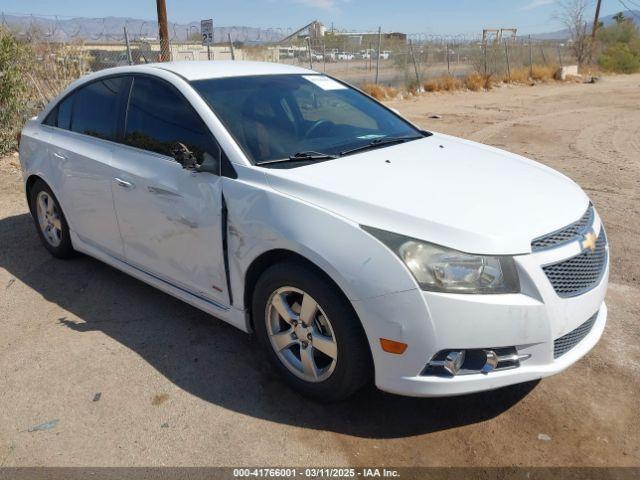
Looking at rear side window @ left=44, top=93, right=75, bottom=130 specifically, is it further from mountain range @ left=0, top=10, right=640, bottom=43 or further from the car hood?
mountain range @ left=0, top=10, right=640, bottom=43

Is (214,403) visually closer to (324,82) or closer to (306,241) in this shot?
(306,241)

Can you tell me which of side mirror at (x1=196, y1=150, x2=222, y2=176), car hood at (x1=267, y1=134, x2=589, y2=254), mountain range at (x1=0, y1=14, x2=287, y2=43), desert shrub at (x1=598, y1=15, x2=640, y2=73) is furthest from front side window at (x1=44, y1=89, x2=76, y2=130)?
desert shrub at (x1=598, y1=15, x2=640, y2=73)

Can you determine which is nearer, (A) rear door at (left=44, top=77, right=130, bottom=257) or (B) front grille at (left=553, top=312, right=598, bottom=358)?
(B) front grille at (left=553, top=312, right=598, bottom=358)

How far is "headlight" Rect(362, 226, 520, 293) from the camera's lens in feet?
8.23

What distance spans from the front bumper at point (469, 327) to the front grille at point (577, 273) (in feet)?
0.13

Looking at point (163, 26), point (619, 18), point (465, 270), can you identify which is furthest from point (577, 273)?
point (619, 18)

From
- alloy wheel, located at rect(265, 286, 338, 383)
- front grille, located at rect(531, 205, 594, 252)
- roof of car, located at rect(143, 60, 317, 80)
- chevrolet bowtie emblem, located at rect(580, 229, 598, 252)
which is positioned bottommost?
alloy wheel, located at rect(265, 286, 338, 383)

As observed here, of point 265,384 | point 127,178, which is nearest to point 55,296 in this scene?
point 127,178

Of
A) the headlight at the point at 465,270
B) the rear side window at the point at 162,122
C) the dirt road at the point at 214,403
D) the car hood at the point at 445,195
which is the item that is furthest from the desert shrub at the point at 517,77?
the headlight at the point at 465,270

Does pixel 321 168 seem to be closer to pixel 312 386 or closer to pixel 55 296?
pixel 312 386

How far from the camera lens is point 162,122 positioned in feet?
12.2

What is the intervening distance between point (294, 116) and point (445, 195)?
1.26 metres

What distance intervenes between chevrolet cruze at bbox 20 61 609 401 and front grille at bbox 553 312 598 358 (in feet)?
0.04

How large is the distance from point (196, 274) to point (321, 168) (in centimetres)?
102
